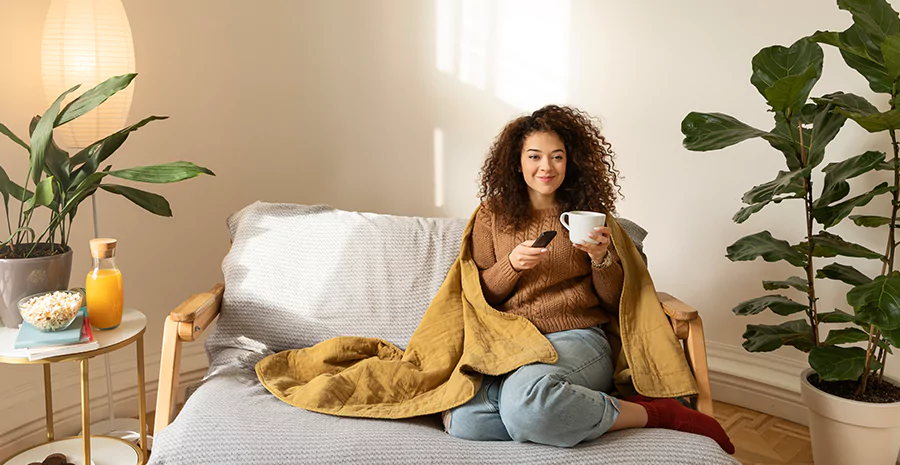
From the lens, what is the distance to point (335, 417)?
5.18 ft

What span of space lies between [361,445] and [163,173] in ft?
2.74

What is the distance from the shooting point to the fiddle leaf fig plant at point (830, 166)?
1.64 meters

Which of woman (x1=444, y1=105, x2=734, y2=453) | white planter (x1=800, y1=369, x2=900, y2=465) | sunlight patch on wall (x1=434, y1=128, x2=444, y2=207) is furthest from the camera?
sunlight patch on wall (x1=434, y1=128, x2=444, y2=207)

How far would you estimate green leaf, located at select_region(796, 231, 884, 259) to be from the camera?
1822 millimetres

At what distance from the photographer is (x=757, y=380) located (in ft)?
8.07

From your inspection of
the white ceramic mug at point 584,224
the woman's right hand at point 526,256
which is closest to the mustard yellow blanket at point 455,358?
the woman's right hand at point 526,256

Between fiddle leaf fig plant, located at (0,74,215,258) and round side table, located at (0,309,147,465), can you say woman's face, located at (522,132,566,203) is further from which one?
round side table, located at (0,309,147,465)

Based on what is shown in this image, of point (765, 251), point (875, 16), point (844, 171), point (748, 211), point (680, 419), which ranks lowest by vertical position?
point (680, 419)

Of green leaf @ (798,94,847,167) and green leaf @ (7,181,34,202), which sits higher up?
green leaf @ (798,94,847,167)

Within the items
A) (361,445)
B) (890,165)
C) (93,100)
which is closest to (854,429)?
(890,165)

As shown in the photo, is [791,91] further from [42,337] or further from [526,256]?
[42,337]

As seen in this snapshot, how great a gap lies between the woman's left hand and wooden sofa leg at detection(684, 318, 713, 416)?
0.27 m

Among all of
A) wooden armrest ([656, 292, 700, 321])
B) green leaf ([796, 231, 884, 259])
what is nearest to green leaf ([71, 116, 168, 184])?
wooden armrest ([656, 292, 700, 321])

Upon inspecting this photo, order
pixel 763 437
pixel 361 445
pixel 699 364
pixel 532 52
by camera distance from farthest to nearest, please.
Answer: pixel 532 52 < pixel 763 437 < pixel 699 364 < pixel 361 445
